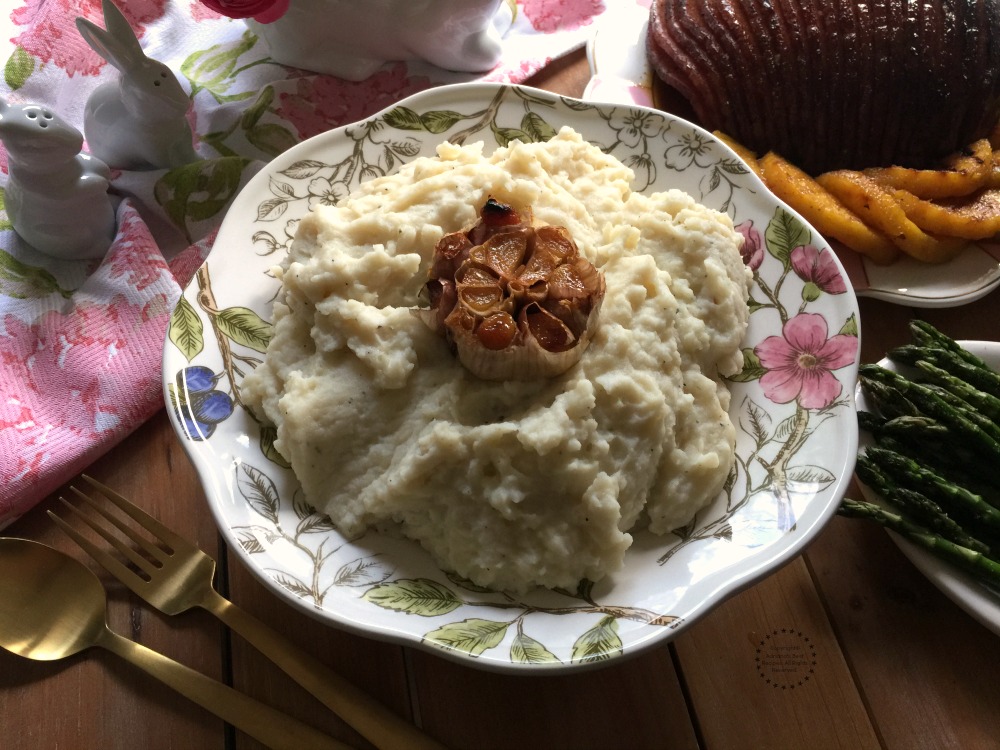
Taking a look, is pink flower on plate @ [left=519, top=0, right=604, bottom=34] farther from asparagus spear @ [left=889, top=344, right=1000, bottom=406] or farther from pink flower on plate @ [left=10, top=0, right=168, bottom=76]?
asparagus spear @ [left=889, top=344, right=1000, bottom=406]

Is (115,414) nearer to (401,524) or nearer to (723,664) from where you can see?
(401,524)

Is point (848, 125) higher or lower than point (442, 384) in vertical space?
higher

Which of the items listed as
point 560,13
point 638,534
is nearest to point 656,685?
point 638,534

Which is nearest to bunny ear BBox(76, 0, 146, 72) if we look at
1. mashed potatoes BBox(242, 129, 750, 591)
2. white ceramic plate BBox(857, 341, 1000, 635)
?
mashed potatoes BBox(242, 129, 750, 591)

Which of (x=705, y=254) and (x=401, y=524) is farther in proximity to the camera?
(x=705, y=254)

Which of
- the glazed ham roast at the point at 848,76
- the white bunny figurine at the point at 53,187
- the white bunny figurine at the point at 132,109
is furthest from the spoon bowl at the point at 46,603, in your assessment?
the glazed ham roast at the point at 848,76

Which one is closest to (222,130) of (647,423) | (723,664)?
(647,423)

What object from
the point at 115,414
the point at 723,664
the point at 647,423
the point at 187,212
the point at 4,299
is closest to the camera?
the point at 647,423
